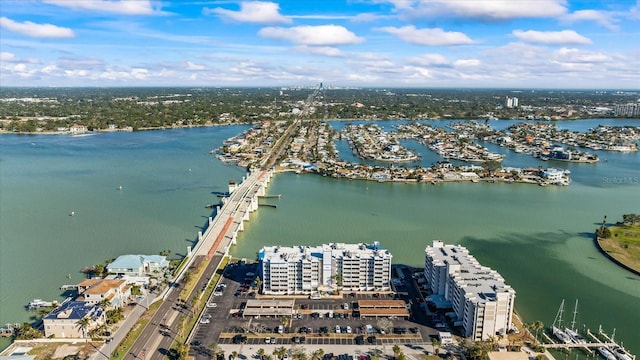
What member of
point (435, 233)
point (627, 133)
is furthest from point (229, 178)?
point (627, 133)

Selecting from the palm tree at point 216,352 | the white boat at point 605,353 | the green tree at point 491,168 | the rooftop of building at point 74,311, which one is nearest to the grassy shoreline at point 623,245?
the white boat at point 605,353

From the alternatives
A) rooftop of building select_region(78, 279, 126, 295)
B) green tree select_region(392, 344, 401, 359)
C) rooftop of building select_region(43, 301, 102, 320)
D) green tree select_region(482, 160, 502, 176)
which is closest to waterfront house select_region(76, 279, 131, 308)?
rooftop of building select_region(78, 279, 126, 295)

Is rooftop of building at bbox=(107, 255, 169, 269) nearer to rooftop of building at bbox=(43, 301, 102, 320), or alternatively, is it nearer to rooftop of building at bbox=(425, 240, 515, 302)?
rooftop of building at bbox=(43, 301, 102, 320)

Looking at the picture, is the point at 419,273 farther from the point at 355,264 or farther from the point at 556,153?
the point at 556,153

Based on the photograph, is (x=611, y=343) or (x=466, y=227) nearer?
(x=611, y=343)

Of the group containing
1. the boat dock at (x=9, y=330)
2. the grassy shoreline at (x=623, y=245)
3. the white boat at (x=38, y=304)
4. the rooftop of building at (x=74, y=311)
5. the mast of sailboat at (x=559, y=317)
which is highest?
the grassy shoreline at (x=623, y=245)

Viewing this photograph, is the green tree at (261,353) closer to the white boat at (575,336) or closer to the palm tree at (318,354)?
the palm tree at (318,354)
